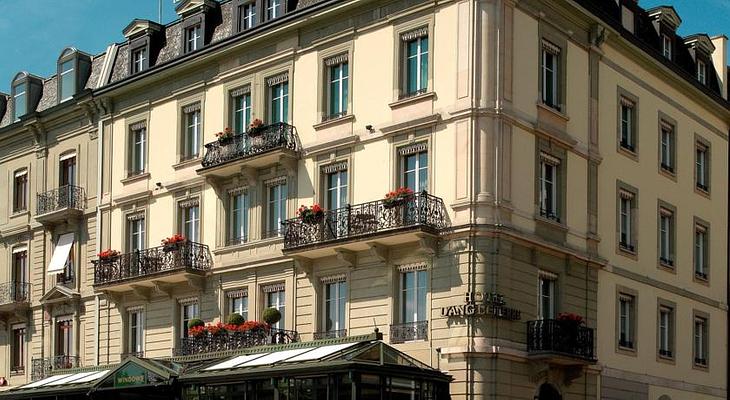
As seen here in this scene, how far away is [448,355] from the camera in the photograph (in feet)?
100

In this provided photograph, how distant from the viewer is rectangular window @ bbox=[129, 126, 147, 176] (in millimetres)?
41062

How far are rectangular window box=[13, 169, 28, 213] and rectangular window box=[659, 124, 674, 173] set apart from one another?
22.6 meters

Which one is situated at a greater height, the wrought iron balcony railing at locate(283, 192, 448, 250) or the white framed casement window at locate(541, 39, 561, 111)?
the white framed casement window at locate(541, 39, 561, 111)

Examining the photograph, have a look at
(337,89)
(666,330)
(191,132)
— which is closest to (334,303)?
(337,89)

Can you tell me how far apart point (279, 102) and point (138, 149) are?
7.01 meters

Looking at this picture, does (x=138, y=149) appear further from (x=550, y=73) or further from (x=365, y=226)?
(x=550, y=73)

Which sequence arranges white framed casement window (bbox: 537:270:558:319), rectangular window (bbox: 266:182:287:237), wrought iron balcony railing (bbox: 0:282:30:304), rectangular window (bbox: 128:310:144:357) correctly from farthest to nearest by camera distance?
wrought iron balcony railing (bbox: 0:282:30:304)
rectangular window (bbox: 128:310:144:357)
rectangular window (bbox: 266:182:287:237)
white framed casement window (bbox: 537:270:558:319)

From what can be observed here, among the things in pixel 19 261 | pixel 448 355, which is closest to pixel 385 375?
pixel 448 355

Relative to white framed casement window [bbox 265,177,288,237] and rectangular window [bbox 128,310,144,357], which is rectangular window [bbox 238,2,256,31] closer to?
white framed casement window [bbox 265,177,288,237]

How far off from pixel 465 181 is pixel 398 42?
456 cm

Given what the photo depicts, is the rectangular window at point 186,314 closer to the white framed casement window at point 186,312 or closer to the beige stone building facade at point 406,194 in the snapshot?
the white framed casement window at point 186,312

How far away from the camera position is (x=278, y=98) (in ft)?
120

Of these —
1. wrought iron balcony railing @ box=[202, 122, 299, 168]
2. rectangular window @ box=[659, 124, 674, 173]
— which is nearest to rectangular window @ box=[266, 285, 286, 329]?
wrought iron balcony railing @ box=[202, 122, 299, 168]

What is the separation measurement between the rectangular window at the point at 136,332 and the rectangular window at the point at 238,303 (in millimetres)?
4214
